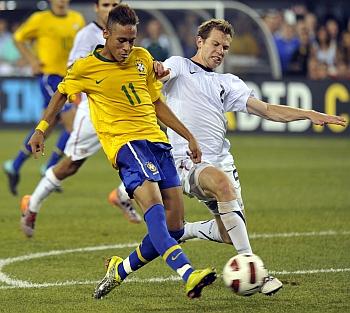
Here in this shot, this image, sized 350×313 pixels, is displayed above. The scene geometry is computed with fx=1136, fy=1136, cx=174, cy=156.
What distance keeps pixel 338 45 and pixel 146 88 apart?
16.4 meters

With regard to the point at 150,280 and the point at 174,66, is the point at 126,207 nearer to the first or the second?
the point at 150,280

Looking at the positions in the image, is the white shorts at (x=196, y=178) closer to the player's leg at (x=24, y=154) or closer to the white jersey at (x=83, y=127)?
the white jersey at (x=83, y=127)

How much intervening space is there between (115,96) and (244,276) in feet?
5.14

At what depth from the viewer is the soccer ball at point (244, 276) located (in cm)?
727

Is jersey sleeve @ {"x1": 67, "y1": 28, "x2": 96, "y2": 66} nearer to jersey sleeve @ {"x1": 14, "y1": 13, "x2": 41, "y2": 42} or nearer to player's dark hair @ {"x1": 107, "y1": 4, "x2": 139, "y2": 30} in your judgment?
jersey sleeve @ {"x1": 14, "y1": 13, "x2": 41, "y2": 42}

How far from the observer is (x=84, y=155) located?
37.3 feet

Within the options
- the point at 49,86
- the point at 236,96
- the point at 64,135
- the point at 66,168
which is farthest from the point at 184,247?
the point at 49,86

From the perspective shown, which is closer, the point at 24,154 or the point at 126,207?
the point at 126,207

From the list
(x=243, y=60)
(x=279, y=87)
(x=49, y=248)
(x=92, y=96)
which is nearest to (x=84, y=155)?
(x=49, y=248)

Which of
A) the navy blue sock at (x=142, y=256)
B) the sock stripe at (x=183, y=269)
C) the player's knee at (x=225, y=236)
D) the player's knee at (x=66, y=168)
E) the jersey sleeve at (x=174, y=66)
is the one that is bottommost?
the player's knee at (x=66, y=168)

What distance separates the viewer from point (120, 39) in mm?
7672

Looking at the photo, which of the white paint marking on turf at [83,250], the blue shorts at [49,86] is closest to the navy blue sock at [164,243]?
the white paint marking on turf at [83,250]

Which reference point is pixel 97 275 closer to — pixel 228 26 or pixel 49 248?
pixel 49 248

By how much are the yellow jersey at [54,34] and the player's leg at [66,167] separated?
2839mm
